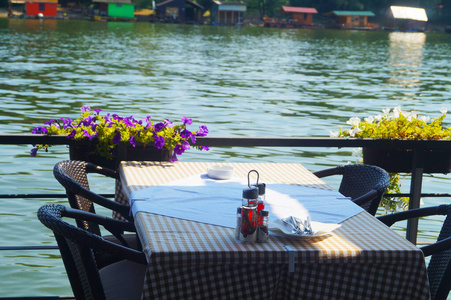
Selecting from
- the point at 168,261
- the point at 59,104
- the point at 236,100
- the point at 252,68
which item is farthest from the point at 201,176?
the point at 252,68

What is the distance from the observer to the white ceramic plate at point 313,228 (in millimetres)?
2172

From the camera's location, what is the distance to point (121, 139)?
325cm

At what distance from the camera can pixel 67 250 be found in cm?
228

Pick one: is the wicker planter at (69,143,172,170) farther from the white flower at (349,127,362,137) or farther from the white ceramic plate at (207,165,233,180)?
the white flower at (349,127,362,137)

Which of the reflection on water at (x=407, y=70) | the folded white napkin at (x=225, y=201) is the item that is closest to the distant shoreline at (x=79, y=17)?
the reflection on water at (x=407, y=70)

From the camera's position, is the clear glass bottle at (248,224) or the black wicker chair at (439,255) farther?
the black wicker chair at (439,255)

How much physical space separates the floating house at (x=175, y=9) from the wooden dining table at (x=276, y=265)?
286 feet

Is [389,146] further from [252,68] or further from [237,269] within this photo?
[252,68]

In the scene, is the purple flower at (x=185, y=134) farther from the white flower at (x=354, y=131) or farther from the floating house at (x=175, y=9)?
the floating house at (x=175, y=9)

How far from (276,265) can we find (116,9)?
284ft

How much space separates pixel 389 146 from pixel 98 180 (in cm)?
651

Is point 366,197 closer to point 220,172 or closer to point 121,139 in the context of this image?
point 220,172

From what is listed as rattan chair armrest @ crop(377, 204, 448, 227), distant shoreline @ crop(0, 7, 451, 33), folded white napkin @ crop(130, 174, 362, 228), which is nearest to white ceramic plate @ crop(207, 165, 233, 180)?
folded white napkin @ crop(130, 174, 362, 228)

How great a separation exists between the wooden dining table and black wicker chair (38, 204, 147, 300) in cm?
13
